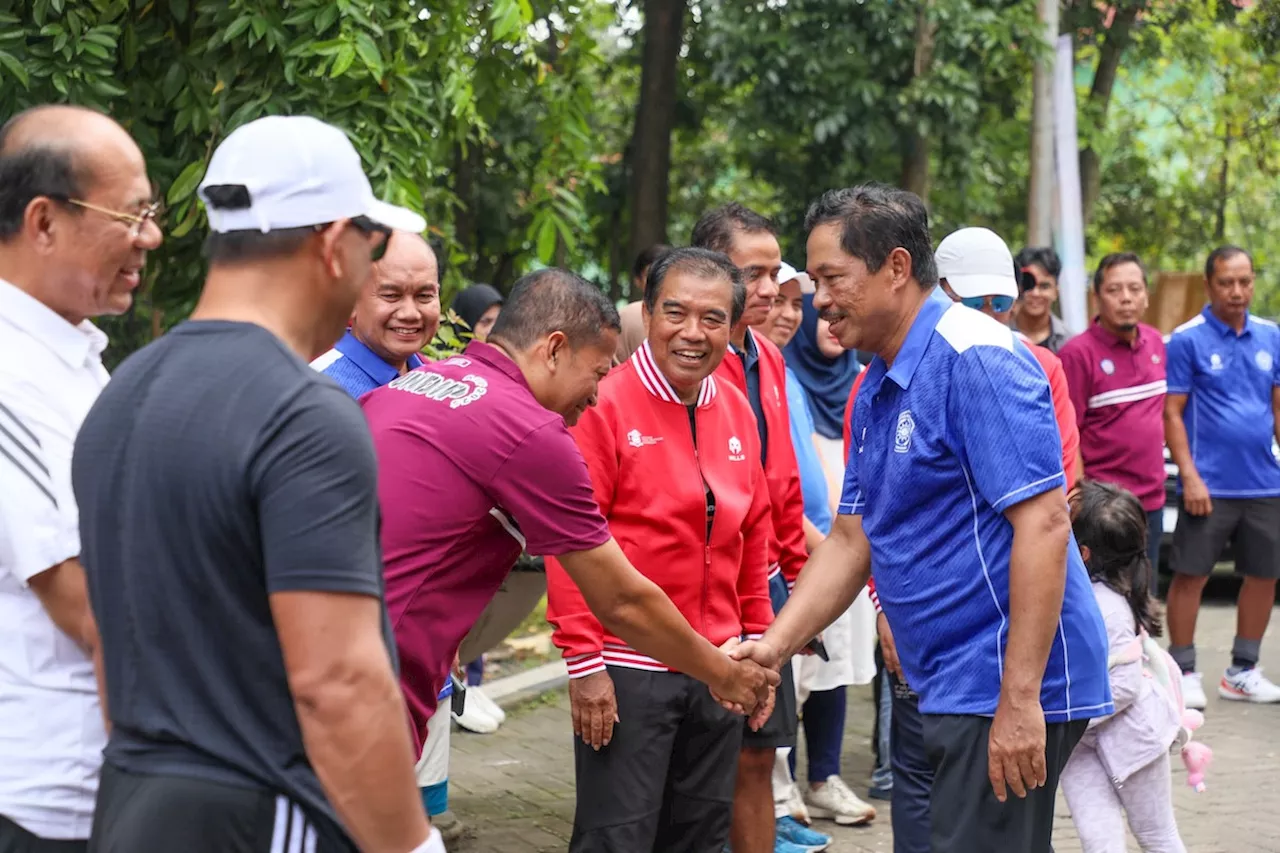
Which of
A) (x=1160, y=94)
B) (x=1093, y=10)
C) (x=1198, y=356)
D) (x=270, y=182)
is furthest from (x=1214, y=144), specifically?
(x=270, y=182)

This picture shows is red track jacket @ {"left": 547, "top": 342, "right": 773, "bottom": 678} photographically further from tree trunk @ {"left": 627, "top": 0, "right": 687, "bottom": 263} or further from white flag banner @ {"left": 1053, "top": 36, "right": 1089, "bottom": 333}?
tree trunk @ {"left": 627, "top": 0, "right": 687, "bottom": 263}

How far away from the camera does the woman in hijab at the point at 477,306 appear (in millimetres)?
8398

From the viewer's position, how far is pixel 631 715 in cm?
465

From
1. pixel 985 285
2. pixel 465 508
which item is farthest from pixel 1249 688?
pixel 465 508

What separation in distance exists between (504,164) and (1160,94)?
14.6 metres

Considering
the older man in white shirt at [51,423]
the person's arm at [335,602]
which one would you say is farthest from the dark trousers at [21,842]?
the person's arm at [335,602]

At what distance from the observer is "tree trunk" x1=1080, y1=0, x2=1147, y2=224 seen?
15.4m

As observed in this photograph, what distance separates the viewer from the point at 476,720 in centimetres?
783

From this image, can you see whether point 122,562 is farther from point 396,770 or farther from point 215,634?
point 396,770

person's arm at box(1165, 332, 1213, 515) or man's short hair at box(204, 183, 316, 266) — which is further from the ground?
man's short hair at box(204, 183, 316, 266)

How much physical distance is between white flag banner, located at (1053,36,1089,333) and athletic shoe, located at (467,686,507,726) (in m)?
6.08

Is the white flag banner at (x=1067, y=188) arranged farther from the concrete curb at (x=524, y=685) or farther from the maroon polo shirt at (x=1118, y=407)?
the concrete curb at (x=524, y=685)

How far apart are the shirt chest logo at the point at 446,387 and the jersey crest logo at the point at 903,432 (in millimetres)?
1012

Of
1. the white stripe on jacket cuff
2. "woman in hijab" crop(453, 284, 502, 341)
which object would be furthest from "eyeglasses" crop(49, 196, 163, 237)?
"woman in hijab" crop(453, 284, 502, 341)
